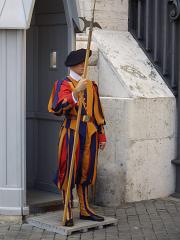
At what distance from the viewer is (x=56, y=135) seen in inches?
303

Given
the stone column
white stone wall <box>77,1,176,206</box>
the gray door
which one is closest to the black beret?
the stone column

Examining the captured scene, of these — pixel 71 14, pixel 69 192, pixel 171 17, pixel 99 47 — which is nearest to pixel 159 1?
pixel 171 17

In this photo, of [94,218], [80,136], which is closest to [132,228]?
[94,218]

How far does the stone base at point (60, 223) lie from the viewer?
646 centimetres

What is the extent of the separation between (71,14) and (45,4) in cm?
73

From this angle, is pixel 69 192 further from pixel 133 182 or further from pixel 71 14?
pixel 71 14

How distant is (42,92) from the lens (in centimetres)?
786

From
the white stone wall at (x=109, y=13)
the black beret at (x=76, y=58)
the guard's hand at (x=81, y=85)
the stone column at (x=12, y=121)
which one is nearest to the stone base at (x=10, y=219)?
the stone column at (x=12, y=121)

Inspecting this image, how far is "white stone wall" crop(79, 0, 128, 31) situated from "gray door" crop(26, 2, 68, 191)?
43 centimetres

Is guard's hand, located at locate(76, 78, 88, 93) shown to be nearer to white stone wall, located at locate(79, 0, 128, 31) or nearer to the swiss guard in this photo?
the swiss guard

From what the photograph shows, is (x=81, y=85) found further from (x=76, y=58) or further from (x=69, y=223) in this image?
(x=69, y=223)

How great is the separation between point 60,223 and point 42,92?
1835 mm

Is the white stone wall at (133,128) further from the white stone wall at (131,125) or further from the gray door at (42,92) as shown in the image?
the gray door at (42,92)

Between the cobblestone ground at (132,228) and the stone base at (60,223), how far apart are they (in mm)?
51
